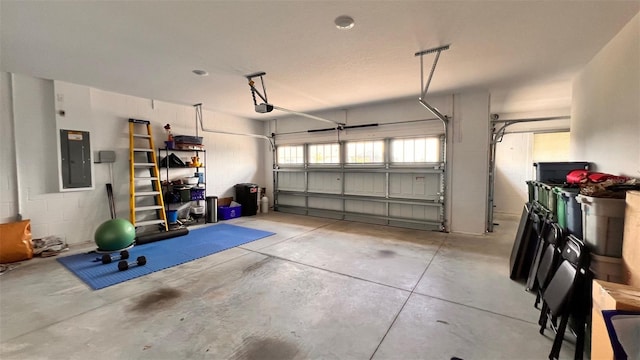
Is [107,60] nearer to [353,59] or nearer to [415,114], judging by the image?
[353,59]

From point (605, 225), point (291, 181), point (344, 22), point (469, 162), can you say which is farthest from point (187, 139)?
point (605, 225)

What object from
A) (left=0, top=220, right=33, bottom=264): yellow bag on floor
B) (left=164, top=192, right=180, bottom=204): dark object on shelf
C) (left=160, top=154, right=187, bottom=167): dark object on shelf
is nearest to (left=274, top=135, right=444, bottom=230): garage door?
(left=160, top=154, right=187, bottom=167): dark object on shelf

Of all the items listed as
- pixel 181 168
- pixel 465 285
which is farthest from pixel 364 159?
pixel 181 168

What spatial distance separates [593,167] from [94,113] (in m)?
7.84

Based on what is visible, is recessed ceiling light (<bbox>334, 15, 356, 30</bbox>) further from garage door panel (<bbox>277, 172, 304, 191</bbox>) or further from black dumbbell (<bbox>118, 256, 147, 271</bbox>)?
garage door panel (<bbox>277, 172, 304, 191</bbox>)

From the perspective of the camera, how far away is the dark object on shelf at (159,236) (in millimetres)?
4461

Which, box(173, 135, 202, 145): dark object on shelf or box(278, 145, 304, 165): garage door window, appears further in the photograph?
box(278, 145, 304, 165): garage door window

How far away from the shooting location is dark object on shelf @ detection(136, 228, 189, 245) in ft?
14.6

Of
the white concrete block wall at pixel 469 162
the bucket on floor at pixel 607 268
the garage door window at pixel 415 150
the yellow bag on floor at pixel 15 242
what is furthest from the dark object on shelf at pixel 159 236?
the bucket on floor at pixel 607 268

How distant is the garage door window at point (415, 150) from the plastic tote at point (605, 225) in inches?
147

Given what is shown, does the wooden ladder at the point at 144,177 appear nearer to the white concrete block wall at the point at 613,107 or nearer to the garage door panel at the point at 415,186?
the garage door panel at the point at 415,186

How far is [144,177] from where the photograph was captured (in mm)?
5164

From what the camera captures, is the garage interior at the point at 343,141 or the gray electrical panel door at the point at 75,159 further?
the gray electrical panel door at the point at 75,159

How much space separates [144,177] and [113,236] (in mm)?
1657
